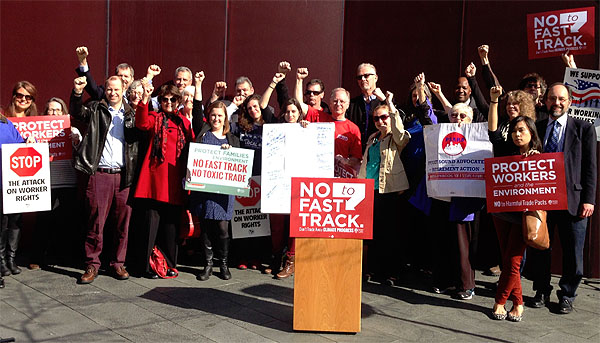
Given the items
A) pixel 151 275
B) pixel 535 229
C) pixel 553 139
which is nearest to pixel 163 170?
pixel 151 275

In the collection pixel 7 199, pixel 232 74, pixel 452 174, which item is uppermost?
pixel 232 74

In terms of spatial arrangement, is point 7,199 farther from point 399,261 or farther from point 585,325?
point 585,325

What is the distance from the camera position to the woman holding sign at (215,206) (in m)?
7.57

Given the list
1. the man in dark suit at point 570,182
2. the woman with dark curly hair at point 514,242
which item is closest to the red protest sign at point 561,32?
the man in dark suit at point 570,182

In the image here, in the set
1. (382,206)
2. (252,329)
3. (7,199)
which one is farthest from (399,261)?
(7,199)

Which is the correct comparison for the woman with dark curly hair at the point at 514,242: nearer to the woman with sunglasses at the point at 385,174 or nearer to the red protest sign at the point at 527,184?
the red protest sign at the point at 527,184

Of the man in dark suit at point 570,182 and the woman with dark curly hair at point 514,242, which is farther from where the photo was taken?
the man in dark suit at point 570,182

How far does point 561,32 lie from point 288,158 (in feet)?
12.2

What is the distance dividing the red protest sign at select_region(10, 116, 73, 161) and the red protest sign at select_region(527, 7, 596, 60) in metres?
5.77

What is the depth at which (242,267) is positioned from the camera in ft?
27.0

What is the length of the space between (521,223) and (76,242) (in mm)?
5365

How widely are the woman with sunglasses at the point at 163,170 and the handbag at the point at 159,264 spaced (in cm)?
5

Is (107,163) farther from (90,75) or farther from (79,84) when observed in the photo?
(90,75)

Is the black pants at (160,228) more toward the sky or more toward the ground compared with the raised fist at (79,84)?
more toward the ground
